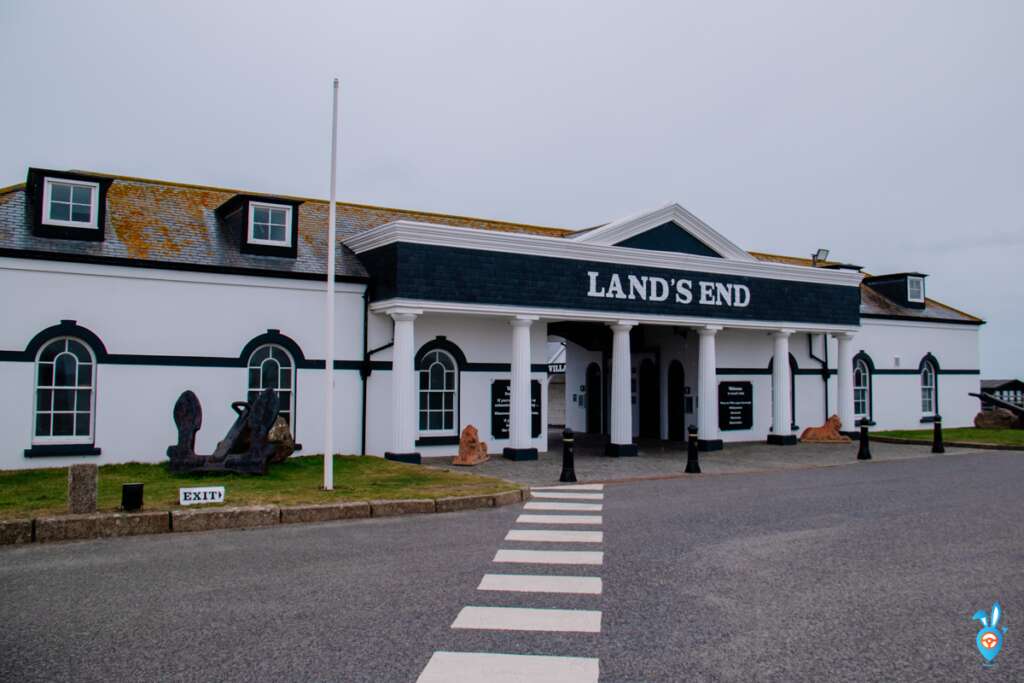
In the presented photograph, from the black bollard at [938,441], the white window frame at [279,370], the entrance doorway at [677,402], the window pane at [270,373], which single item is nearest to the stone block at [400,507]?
the white window frame at [279,370]

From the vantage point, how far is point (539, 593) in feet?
24.2

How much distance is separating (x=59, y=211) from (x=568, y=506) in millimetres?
11868

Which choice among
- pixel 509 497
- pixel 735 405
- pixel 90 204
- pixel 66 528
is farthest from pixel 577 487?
pixel 735 405

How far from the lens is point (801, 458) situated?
20.6 m

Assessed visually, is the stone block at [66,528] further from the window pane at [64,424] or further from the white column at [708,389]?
the white column at [708,389]

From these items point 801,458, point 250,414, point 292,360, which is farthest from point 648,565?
point 801,458

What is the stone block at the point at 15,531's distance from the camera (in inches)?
373

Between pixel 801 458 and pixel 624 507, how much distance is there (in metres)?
10.0

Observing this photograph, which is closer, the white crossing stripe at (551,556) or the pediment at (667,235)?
the white crossing stripe at (551,556)

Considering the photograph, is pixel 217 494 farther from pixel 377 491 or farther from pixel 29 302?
pixel 29 302

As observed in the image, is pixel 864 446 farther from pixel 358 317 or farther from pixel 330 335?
pixel 330 335

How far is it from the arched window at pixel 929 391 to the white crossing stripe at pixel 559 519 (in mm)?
23660

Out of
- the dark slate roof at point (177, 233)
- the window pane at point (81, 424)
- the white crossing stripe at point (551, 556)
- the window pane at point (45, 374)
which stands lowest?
the white crossing stripe at point (551, 556)

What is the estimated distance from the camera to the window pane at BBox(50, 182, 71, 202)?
16.5 metres
